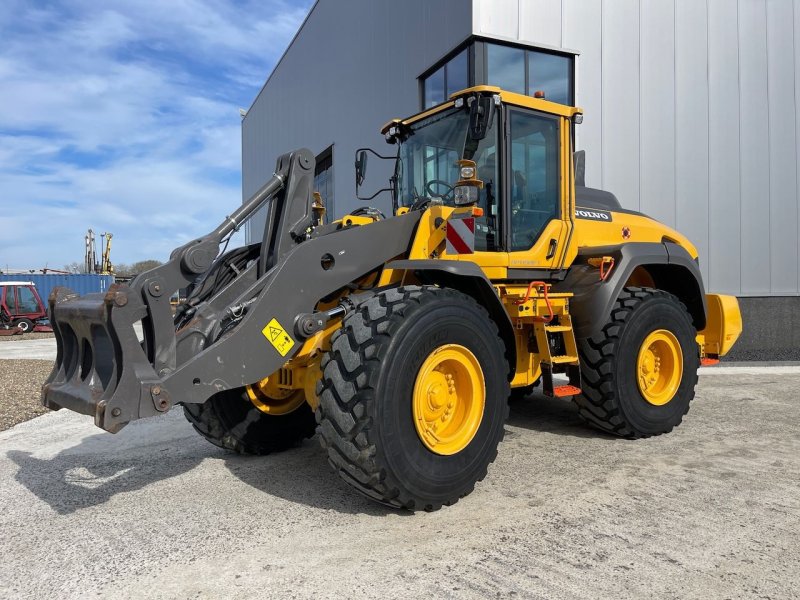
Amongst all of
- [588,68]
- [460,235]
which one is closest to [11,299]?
[588,68]

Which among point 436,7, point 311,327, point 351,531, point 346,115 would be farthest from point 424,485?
point 346,115

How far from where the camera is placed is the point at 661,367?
5484 millimetres

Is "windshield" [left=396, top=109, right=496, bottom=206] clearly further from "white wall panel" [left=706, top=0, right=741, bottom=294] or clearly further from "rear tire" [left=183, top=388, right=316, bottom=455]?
"white wall panel" [left=706, top=0, right=741, bottom=294]

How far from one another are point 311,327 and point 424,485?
110cm

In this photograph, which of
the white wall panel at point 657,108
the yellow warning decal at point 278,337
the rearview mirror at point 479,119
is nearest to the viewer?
the yellow warning decal at point 278,337

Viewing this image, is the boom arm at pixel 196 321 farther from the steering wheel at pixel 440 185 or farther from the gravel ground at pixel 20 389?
the gravel ground at pixel 20 389

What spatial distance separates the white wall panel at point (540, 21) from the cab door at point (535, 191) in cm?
625

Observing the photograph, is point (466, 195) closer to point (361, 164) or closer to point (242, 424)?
point (361, 164)

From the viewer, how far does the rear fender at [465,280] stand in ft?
12.4

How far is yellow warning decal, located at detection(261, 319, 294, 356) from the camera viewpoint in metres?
3.50

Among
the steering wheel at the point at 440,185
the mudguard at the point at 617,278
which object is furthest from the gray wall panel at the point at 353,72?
the steering wheel at the point at 440,185

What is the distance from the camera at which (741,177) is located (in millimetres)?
11961

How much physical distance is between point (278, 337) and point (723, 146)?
11.2 metres

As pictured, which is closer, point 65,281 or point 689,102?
point 689,102
